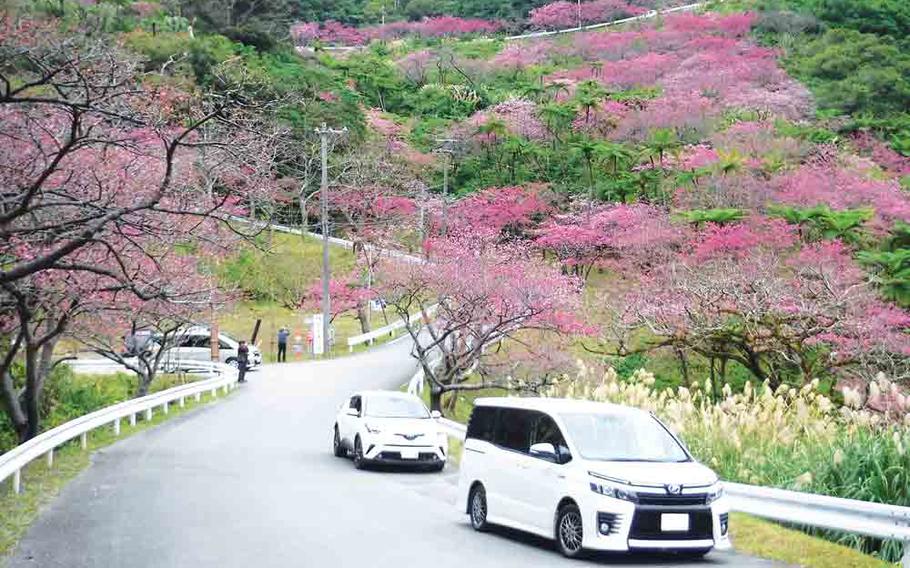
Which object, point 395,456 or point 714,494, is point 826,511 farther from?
point 395,456

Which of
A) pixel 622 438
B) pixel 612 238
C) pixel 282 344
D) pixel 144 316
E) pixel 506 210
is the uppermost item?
pixel 506 210

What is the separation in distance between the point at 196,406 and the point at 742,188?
85.0ft

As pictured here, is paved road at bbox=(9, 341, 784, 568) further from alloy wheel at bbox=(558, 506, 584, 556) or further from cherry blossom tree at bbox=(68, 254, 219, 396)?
cherry blossom tree at bbox=(68, 254, 219, 396)

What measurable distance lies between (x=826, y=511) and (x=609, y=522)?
2330 millimetres

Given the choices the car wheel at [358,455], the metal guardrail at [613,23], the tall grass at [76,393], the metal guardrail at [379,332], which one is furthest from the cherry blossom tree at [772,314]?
the metal guardrail at [613,23]

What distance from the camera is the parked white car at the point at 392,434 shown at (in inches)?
784

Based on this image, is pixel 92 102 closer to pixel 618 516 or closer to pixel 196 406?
pixel 618 516

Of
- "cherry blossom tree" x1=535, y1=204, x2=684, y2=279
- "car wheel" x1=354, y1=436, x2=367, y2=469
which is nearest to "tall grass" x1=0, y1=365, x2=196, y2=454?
"car wheel" x1=354, y1=436, x2=367, y2=469

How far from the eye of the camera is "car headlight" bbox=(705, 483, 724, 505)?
11.1 metres

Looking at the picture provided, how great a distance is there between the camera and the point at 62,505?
15.1m

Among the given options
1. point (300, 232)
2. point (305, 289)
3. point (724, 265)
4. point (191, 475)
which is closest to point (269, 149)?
point (191, 475)

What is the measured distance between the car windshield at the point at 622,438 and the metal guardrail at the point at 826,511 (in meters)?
1.11

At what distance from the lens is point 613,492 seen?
1094 cm

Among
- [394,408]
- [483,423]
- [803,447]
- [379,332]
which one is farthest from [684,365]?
[483,423]
